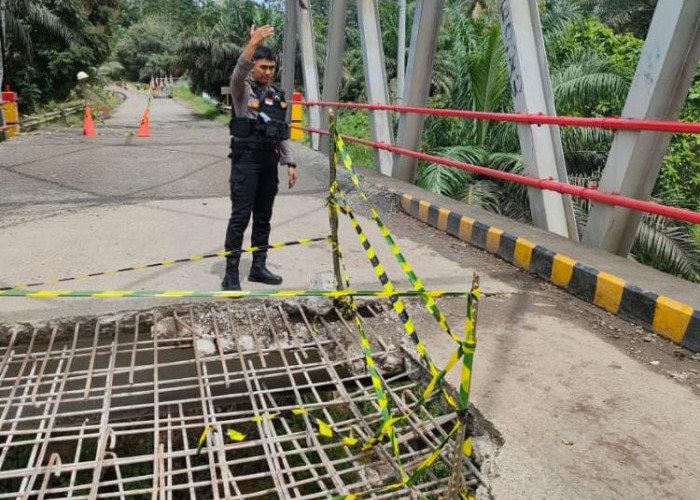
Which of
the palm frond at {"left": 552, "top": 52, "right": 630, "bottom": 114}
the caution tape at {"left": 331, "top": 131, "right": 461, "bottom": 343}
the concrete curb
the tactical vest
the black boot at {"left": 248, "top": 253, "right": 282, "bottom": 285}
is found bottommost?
the black boot at {"left": 248, "top": 253, "right": 282, "bottom": 285}

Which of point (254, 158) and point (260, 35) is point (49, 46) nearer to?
point (254, 158)

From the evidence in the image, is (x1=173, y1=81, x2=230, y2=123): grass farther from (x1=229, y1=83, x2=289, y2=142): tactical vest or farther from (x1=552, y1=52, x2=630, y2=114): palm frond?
(x1=229, y1=83, x2=289, y2=142): tactical vest

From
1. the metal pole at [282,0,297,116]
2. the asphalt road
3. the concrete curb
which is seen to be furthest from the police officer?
the metal pole at [282,0,297,116]

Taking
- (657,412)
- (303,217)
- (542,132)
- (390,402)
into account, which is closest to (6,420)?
(390,402)

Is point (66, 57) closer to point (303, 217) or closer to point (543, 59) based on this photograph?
Answer: point (303, 217)

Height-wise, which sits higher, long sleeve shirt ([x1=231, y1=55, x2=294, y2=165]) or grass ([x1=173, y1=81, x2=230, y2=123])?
long sleeve shirt ([x1=231, y1=55, x2=294, y2=165])

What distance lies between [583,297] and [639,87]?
1396 millimetres

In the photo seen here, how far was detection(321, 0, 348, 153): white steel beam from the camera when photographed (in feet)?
30.0

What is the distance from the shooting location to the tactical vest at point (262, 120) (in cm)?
360

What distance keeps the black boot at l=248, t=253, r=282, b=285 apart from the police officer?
216mm

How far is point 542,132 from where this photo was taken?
5.07 metres

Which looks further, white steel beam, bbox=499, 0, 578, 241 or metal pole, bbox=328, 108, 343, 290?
white steel beam, bbox=499, 0, 578, 241

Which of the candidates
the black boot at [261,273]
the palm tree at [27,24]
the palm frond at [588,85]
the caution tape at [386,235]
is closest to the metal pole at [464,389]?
the caution tape at [386,235]

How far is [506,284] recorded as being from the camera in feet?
13.6
